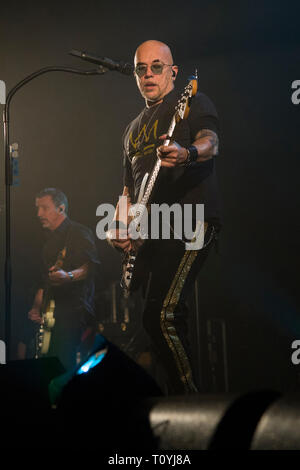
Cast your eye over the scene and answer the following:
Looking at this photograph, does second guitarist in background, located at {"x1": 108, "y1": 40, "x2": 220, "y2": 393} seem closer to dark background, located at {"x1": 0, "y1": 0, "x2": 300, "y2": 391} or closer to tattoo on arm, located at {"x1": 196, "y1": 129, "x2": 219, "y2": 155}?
tattoo on arm, located at {"x1": 196, "y1": 129, "x2": 219, "y2": 155}

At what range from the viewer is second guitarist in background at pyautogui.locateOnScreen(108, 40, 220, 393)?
2.55 m

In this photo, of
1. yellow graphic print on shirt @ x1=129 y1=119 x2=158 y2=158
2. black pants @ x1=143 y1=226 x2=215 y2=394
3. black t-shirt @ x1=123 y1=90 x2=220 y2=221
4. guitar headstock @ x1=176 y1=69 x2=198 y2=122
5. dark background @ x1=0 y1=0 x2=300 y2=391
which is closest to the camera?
black pants @ x1=143 y1=226 x2=215 y2=394

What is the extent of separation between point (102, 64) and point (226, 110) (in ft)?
3.03

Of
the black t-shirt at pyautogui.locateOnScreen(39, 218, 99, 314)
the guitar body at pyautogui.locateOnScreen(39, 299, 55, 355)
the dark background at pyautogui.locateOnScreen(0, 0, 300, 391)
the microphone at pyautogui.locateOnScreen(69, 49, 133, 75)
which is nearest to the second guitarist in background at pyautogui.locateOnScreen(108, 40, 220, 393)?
the microphone at pyautogui.locateOnScreen(69, 49, 133, 75)

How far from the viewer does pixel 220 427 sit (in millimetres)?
804

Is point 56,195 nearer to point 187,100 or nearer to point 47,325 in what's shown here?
point 47,325

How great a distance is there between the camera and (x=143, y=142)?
10.8ft

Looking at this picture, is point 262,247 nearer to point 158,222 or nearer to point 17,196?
point 158,222

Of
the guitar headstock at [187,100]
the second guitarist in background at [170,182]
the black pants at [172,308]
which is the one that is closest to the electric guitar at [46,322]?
the second guitarist in background at [170,182]

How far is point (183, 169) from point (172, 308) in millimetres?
789

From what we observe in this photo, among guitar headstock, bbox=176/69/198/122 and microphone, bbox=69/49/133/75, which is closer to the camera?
guitar headstock, bbox=176/69/198/122
